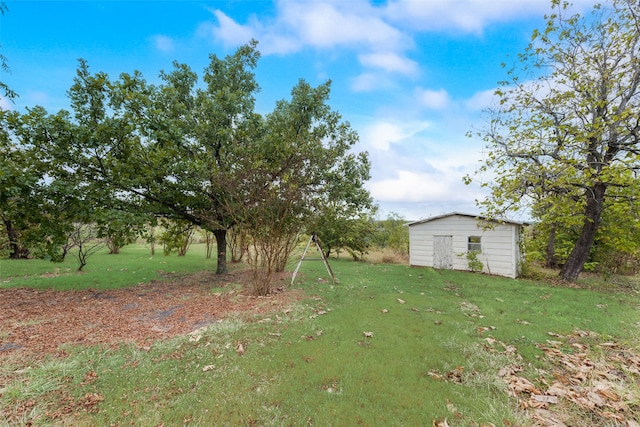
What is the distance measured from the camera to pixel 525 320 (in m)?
5.75

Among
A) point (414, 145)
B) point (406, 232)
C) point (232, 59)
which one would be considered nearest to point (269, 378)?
point (232, 59)

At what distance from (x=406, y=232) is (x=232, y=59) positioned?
1483cm

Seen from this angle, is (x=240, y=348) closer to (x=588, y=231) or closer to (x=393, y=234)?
(x=588, y=231)

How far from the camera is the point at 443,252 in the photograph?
13750mm

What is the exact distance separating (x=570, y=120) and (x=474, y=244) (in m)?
6.24

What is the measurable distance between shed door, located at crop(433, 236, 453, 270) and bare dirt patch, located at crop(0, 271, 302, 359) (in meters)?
9.18

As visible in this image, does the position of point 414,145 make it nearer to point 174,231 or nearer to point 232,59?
point 232,59

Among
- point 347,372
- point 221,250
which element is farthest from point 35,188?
point 347,372

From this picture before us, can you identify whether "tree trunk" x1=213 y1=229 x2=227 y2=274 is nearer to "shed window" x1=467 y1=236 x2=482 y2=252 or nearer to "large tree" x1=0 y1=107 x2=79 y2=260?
"large tree" x1=0 y1=107 x2=79 y2=260

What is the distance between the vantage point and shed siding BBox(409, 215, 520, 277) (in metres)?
11.9

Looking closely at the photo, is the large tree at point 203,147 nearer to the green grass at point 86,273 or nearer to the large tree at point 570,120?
the green grass at point 86,273

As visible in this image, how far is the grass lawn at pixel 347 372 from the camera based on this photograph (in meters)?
2.65

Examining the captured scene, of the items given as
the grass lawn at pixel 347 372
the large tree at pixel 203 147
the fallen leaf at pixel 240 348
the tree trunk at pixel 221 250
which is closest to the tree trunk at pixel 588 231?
the grass lawn at pixel 347 372

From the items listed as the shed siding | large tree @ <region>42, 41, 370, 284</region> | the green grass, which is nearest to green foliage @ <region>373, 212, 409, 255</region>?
the shed siding
